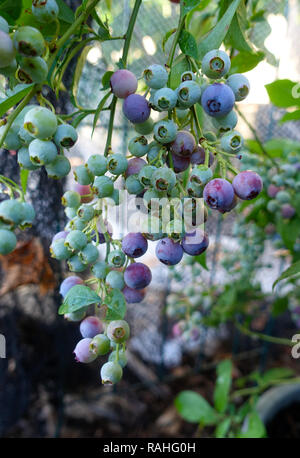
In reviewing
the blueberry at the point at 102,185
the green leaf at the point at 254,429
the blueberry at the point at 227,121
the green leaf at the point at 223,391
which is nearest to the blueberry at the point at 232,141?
the blueberry at the point at 227,121

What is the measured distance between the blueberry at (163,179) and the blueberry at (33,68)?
125 mm

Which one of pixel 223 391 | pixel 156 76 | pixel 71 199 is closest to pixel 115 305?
pixel 71 199

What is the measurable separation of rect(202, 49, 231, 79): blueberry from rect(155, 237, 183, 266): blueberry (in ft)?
0.53

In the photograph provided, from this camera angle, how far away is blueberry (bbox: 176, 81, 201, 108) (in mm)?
332

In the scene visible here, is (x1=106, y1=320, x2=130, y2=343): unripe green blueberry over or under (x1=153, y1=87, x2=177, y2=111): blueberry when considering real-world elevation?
under

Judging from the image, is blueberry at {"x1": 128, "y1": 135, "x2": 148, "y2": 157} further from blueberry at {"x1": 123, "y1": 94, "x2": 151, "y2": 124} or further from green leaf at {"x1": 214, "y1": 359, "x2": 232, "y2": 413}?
green leaf at {"x1": 214, "y1": 359, "x2": 232, "y2": 413}

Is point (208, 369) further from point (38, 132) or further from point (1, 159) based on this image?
point (38, 132)

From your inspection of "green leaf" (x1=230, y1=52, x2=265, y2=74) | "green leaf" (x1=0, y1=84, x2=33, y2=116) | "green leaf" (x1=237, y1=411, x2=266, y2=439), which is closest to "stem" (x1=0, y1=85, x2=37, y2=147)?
"green leaf" (x1=0, y1=84, x2=33, y2=116)

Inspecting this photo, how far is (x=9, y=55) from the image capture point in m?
0.26

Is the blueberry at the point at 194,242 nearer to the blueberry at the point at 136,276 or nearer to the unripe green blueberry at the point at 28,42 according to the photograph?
the blueberry at the point at 136,276

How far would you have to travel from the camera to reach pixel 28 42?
10.3 inches

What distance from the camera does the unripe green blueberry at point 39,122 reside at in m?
0.28

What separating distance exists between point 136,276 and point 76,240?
0.07 meters

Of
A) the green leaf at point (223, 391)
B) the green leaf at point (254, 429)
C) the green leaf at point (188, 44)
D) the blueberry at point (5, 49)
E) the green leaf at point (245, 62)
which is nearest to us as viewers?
the blueberry at point (5, 49)
